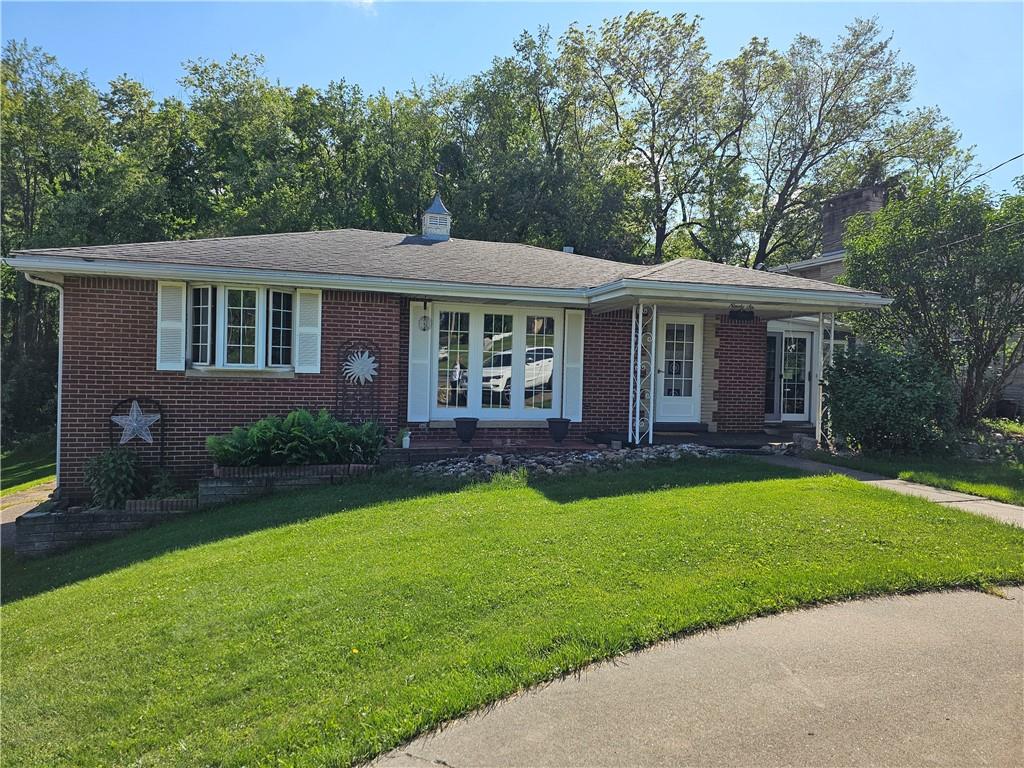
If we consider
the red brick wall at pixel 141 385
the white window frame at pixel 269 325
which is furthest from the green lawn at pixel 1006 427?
the white window frame at pixel 269 325

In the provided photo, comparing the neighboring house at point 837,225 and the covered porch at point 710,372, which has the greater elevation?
the neighboring house at point 837,225

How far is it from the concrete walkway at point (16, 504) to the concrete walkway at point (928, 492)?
10371 millimetres

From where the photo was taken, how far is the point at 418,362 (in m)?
11.0

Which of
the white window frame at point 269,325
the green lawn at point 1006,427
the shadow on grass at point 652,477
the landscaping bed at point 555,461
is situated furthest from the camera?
the green lawn at point 1006,427

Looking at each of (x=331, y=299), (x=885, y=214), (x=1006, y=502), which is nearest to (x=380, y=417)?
(x=331, y=299)

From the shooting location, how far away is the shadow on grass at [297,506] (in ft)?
22.9

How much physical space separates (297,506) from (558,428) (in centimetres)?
461

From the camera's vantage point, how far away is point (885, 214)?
13203mm

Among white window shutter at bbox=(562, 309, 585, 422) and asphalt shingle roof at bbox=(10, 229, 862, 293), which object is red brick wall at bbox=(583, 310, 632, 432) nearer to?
white window shutter at bbox=(562, 309, 585, 422)

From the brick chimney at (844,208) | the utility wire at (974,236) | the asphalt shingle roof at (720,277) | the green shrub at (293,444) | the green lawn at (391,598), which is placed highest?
the brick chimney at (844,208)

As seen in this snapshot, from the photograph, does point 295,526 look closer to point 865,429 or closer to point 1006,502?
point 1006,502

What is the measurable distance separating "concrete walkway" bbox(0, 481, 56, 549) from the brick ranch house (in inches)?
38.7

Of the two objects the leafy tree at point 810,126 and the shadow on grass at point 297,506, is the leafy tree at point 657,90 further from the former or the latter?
the shadow on grass at point 297,506

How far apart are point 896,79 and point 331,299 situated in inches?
1046
